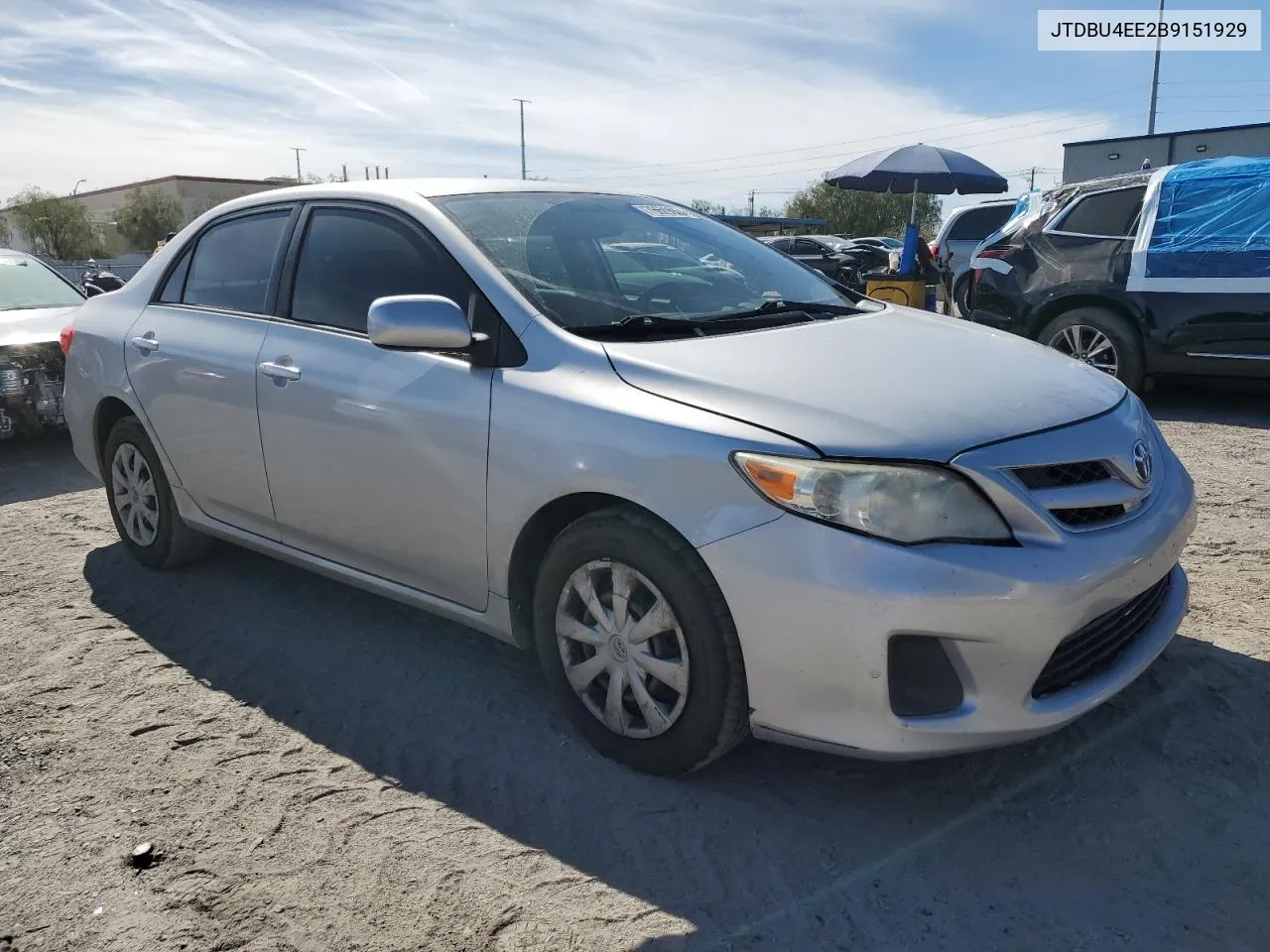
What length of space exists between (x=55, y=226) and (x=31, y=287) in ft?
181

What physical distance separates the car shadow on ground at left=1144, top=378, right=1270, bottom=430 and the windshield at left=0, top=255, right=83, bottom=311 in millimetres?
8322

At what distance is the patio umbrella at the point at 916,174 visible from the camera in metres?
13.3

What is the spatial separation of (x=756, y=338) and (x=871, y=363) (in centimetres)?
36

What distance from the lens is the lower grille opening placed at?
88.7 inches

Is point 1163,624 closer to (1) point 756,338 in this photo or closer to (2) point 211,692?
(1) point 756,338

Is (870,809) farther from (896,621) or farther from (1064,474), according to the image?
(1064,474)

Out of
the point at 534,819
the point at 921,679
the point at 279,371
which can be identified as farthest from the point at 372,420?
the point at 921,679

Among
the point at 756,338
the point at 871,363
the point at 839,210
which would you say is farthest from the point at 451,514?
the point at 839,210

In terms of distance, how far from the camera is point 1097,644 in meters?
2.50

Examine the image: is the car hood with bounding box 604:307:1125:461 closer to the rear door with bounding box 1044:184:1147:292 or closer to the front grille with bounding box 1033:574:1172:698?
the front grille with bounding box 1033:574:1172:698

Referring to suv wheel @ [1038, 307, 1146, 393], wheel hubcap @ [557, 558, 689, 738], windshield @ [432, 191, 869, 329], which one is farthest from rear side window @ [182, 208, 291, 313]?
suv wheel @ [1038, 307, 1146, 393]

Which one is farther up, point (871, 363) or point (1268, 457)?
point (871, 363)

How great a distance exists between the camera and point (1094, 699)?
244cm

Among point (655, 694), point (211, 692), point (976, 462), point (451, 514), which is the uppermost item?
point (976, 462)
